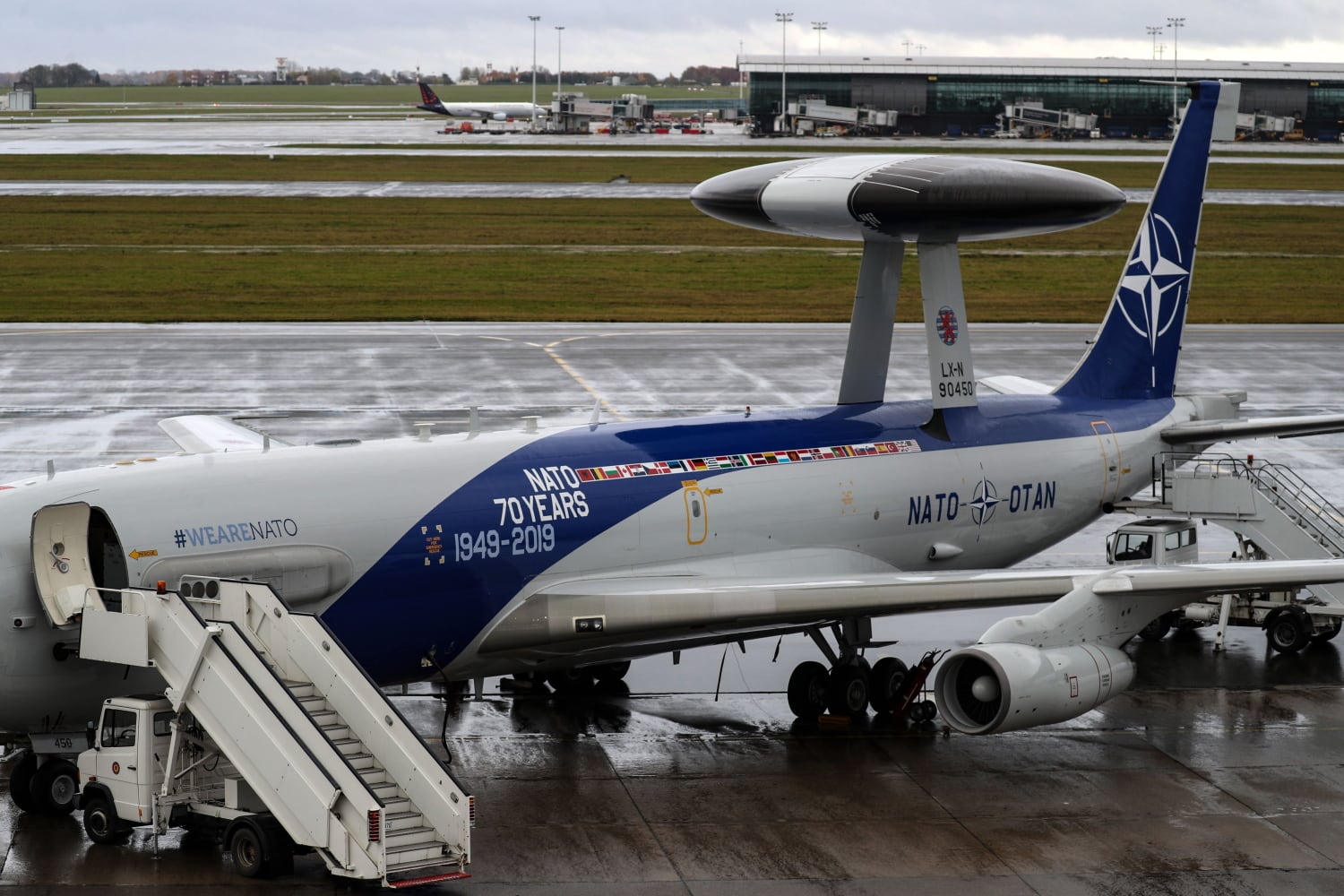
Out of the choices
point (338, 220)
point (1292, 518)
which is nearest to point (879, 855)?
point (1292, 518)

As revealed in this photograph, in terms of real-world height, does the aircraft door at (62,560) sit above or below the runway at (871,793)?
above

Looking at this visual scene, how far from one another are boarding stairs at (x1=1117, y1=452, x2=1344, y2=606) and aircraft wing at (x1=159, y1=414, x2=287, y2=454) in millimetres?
14810

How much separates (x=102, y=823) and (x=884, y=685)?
35.2 ft

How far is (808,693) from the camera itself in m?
22.4

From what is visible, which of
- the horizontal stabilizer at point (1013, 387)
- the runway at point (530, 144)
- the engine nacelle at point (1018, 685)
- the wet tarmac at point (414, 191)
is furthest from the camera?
the runway at point (530, 144)

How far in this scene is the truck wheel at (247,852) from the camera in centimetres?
1611

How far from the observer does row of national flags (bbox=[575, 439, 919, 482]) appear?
21.2m

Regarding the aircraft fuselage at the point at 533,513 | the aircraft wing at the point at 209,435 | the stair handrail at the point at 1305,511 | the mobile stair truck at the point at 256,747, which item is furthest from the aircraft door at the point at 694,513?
the stair handrail at the point at 1305,511

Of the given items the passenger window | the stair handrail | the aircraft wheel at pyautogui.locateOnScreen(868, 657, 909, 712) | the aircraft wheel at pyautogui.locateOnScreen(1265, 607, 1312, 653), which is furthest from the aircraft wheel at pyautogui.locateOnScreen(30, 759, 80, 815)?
the stair handrail

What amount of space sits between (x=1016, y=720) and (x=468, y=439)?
310 inches

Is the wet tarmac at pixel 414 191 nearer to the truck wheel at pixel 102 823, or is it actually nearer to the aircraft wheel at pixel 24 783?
the aircraft wheel at pixel 24 783

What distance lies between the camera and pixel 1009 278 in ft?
242

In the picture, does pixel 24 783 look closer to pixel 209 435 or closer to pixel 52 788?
pixel 52 788

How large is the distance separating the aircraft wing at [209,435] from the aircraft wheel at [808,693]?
30.3ft
